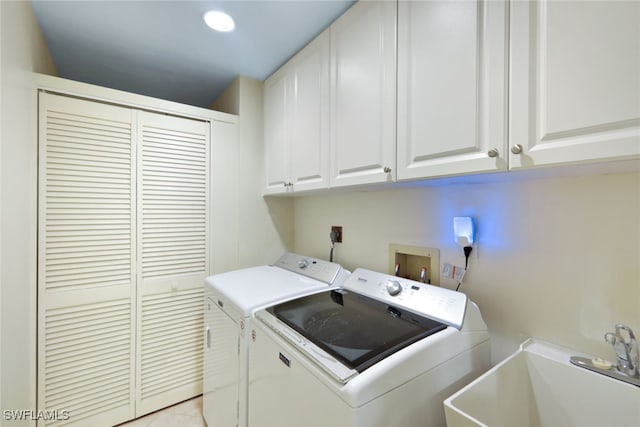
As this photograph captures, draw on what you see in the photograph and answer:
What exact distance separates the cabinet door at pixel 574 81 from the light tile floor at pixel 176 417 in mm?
2277

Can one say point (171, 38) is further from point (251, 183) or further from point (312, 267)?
point (312, 267)

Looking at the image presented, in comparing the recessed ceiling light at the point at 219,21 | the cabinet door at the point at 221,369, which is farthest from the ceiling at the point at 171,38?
the cabinet door at the point at 221,369

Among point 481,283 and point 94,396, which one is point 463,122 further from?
point 94,396

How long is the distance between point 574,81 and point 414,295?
89 centimetres

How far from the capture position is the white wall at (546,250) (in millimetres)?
889

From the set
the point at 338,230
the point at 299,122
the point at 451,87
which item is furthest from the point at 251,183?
the point at 451,87

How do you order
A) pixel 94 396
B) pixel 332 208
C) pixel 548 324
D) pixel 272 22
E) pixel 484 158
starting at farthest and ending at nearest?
pixel 332 208, pixel 94 396, pixel 272 22, pixel 548 324, pixel 484 158

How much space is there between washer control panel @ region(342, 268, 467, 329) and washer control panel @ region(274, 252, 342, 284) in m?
0.13

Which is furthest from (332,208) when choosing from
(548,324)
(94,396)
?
(94,396)

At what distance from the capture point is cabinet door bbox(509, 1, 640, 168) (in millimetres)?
643

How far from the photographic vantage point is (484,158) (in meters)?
0.88

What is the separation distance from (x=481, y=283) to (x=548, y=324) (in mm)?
254

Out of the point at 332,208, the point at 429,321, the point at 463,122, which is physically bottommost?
the point at 429,321

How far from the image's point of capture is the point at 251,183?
2209 millimetres
